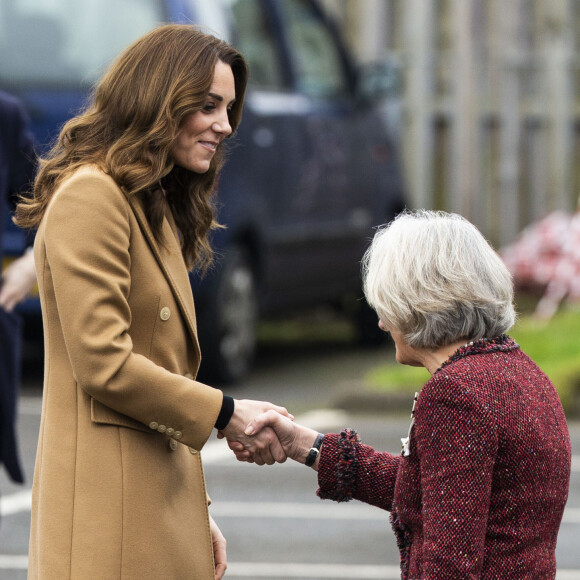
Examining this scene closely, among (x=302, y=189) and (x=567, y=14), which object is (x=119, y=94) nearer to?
(x=302, y=189)

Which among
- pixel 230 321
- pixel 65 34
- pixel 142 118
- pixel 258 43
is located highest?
pixel 142 118

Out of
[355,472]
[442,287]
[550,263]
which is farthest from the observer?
[550,263]

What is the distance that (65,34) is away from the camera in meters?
8.30

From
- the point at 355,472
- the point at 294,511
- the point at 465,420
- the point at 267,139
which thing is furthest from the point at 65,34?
Result: the point at 465,420

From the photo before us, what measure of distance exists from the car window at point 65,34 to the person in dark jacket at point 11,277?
3718 millimetres

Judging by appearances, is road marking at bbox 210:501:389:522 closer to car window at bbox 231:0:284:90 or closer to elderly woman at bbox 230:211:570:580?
car window at bbox 231:0:284:90

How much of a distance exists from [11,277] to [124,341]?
166 centimetres

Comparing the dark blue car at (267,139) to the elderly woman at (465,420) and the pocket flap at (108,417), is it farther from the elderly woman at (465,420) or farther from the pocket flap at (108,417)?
the elderly woman at (465,420)

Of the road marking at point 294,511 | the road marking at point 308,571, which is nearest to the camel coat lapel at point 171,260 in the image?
the road marking at point 308,571

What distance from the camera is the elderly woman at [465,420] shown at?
8.55 feet

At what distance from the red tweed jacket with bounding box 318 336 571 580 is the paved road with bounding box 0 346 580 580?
2.71 m

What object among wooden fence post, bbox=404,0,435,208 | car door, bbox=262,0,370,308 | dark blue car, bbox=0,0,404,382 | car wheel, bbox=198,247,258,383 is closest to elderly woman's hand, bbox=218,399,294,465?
dark blue car, bbox=0,0,404,382

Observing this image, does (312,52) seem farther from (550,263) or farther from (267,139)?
(550,263)

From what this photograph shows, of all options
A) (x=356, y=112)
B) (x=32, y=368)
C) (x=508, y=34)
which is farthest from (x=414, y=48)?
(x=32, y=368)
